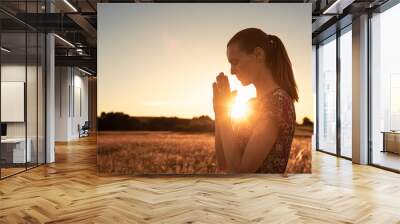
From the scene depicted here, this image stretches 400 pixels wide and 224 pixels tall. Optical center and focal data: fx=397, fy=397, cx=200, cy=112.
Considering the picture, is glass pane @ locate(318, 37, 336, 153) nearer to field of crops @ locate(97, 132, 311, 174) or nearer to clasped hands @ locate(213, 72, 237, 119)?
field of crops @ locate(97, 132, 311, 174)

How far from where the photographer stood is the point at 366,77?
8477mm

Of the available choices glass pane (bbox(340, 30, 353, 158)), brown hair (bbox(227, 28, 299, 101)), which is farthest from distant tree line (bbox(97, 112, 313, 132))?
glass pane (bbox(340, 30, 353, 158))

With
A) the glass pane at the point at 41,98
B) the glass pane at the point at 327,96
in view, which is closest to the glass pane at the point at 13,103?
the glass pane at the point at 41,98

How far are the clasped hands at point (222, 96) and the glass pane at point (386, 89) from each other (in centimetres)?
316

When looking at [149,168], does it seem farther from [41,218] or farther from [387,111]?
[387,111]

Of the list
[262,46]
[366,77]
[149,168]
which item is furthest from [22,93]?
[366,77]

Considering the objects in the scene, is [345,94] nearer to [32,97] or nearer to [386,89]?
[386,89]

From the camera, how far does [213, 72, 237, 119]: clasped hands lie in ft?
22.9

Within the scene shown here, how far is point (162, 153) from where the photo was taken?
23.3 ft

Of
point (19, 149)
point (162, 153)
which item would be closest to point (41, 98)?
point (19, 149)

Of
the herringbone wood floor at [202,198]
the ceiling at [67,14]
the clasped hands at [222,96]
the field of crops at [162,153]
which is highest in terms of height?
the ceiling at [67,14]

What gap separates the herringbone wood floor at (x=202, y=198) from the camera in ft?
14.1

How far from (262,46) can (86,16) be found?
3795 mm

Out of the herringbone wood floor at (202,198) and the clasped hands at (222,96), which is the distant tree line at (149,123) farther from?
the herringbone wood floor at (202,198)
